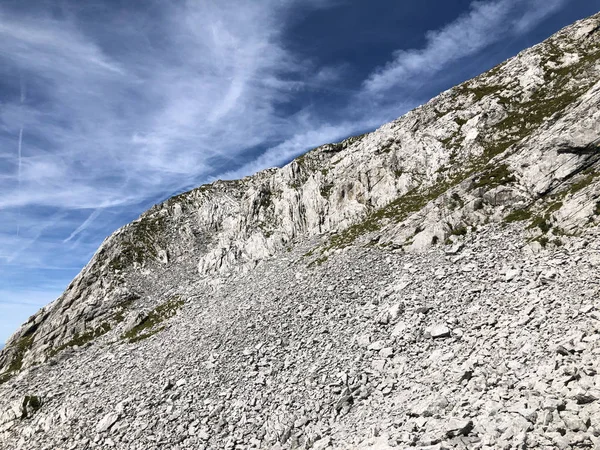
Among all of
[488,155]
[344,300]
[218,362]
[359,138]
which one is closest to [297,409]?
[218,362]

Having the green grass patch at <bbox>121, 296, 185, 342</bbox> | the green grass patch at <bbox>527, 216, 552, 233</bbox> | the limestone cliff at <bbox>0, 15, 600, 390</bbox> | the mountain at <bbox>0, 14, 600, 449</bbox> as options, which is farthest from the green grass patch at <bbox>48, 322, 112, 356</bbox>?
the green grass patch at <bbox>527, 216, 552, 233</bbox>

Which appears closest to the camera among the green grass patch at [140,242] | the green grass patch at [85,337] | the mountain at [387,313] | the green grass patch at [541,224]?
the mountain at [387,313]

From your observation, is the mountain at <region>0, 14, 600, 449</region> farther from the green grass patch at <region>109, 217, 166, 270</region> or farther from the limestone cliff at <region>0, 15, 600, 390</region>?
the green grass patch at <region>109, 217, 166, 270</region>

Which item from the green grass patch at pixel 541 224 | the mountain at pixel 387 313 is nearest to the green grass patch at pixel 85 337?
the mountain at pixel 387 313

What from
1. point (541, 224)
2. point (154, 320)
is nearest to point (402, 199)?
point (541, 224)

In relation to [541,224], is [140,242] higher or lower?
higher

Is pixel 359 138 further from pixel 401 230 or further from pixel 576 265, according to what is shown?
pixel 576 265

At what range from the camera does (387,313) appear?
23062 mm

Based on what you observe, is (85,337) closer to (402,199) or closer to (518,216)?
(402,199)

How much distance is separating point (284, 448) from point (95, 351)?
3372 cm

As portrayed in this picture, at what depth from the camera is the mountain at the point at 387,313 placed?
47.5 ft

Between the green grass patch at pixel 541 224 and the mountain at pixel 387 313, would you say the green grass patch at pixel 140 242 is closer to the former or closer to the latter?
the mountain at pixel 387 313

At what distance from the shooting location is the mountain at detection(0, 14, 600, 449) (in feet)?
47.5

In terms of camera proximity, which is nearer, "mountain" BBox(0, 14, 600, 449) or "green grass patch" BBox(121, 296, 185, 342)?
"mountain" BBox(0, 14, 600, 449)
